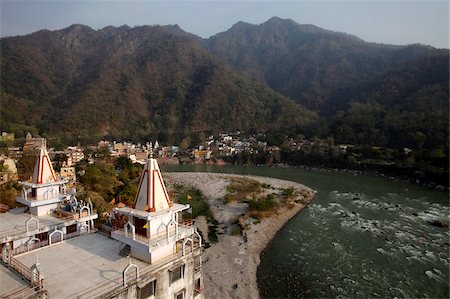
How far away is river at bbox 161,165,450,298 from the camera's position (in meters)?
18.1

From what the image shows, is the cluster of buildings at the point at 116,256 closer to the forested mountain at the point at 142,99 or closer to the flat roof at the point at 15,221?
the flat roof at the point at 15,221

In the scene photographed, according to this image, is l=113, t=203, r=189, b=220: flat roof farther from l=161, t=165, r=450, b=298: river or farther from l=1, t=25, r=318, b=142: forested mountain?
l=1, t=25, r=318, b=142: forested mountain

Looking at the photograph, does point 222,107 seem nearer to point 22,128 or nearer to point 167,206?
point 22,128

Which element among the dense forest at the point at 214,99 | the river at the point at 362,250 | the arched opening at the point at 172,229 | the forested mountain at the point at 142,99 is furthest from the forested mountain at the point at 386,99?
the arched opening at the point at 172,229

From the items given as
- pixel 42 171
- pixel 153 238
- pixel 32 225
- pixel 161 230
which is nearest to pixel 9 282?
pixel 153 238

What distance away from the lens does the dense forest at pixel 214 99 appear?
76.1m

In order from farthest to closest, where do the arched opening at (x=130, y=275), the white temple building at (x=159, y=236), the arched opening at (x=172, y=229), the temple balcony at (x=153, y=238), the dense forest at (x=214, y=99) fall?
the dense forest at (x=214, y=99) < the arched opening at (x=172, y=229) < the white temple building at (x=159, y=236) < the temple balcony at (x=153, y=238) < the arched opening at (x=130, y=275)

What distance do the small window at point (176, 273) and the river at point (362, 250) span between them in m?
8.63

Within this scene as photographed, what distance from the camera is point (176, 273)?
10.3 metres

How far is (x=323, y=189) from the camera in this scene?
140 ft

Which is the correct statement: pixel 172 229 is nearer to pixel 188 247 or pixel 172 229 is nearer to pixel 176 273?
pixel 188 247

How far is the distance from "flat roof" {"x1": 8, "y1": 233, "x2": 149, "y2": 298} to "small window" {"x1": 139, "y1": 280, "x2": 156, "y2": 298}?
22.8 inches

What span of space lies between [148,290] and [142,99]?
145m

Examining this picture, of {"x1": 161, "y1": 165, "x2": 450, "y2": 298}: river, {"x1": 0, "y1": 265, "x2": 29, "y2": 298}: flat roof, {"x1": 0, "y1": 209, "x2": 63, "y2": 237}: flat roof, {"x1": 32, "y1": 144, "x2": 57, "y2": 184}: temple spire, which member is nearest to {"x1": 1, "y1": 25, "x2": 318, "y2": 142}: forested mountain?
{"x1": 161, "y1": 165, "x2": 450, "y2": 298}: river
